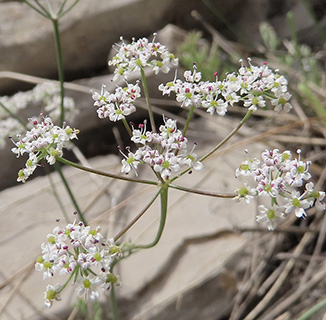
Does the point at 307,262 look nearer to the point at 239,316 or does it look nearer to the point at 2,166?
the point at 239,316

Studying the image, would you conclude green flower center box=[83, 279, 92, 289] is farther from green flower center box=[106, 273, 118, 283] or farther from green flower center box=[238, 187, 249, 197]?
green flower center box=[238, 187, 249, 197]

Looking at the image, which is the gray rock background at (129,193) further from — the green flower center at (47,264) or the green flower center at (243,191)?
the green flower center at (243,191)

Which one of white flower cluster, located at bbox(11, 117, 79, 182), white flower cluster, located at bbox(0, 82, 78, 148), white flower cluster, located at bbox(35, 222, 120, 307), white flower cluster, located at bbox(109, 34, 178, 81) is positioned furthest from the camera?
white flower cluster, located at bbox(0, 82, 78, 148)

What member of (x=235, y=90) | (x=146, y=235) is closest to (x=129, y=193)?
(x=146, y=235)

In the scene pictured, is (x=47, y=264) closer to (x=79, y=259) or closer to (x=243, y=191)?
(x=79, y=259)

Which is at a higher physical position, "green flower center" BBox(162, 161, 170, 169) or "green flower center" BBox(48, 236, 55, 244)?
"green flower center" BBox(162, 161, 170, 169)

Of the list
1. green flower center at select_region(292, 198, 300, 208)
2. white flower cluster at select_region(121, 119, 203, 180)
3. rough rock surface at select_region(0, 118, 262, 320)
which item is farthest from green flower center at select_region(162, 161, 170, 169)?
rough rock surface at select_region(0, 118, 262, 320)

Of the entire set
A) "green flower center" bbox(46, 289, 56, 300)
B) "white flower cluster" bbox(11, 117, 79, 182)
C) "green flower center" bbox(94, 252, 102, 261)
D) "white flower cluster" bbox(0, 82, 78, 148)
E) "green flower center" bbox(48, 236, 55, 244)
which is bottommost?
"green flower center" bbox(46, 289, 56, 300)

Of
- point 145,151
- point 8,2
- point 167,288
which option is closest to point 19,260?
point 167,288
